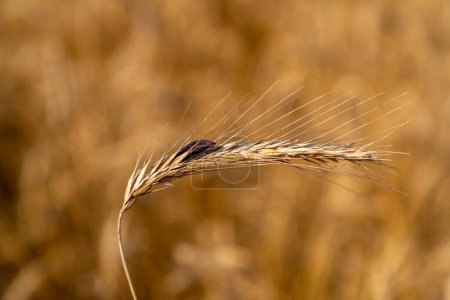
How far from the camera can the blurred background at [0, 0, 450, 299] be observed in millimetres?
2061

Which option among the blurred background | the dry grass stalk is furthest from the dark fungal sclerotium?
the blurred background

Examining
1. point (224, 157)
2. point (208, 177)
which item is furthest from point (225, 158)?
point (208, 177)

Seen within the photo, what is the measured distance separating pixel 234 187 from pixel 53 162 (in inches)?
28.0

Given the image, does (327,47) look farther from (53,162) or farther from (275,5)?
(53,162)

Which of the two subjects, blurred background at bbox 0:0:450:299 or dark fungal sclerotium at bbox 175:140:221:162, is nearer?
dark fungal sclerotium at bbox 175:140:221:162

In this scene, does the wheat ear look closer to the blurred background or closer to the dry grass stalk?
the dry grass stalk

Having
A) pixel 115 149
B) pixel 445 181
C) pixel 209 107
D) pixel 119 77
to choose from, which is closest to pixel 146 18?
pixel 119 77

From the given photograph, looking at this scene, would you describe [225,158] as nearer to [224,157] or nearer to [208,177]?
[224,157]

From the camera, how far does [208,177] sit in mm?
2264

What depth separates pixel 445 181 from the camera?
96.2 inches

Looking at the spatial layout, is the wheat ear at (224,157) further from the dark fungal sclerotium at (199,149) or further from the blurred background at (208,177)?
the blurred background at (208,177)

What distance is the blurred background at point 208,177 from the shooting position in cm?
206

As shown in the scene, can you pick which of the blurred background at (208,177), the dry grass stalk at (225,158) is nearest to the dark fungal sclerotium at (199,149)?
the dry grass stalk at (225,158)

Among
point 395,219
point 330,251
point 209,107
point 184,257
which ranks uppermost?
point 209,107
